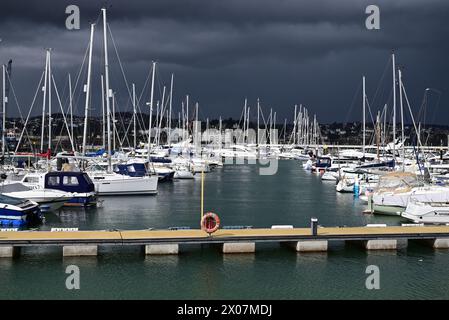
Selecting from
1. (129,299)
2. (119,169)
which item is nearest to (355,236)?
(129,299)

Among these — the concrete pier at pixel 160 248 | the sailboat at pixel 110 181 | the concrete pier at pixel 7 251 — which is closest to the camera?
the concrete pier at pixel 7 251

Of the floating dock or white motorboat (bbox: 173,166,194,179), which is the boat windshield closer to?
the floating dock

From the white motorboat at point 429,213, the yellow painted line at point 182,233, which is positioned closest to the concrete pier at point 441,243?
the yellow painted line at point 182,233

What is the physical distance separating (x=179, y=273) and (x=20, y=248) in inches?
303

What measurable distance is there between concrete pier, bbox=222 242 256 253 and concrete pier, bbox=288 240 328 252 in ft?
7.10

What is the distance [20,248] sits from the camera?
1056 inches

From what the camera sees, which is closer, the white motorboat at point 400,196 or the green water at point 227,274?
the green water at point 227,274

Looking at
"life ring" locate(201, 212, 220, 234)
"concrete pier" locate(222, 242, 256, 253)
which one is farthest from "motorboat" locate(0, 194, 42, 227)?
"concrete pier" locate(222, 242, 256, 253)

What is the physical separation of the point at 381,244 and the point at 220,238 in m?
7.89

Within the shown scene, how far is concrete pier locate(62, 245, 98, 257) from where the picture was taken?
26.3 meters

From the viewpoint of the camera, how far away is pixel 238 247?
27.2 metres

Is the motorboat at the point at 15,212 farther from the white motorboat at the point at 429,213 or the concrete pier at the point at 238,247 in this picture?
the white motorboat at the point at 429,213

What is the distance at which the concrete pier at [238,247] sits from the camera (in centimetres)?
2716
